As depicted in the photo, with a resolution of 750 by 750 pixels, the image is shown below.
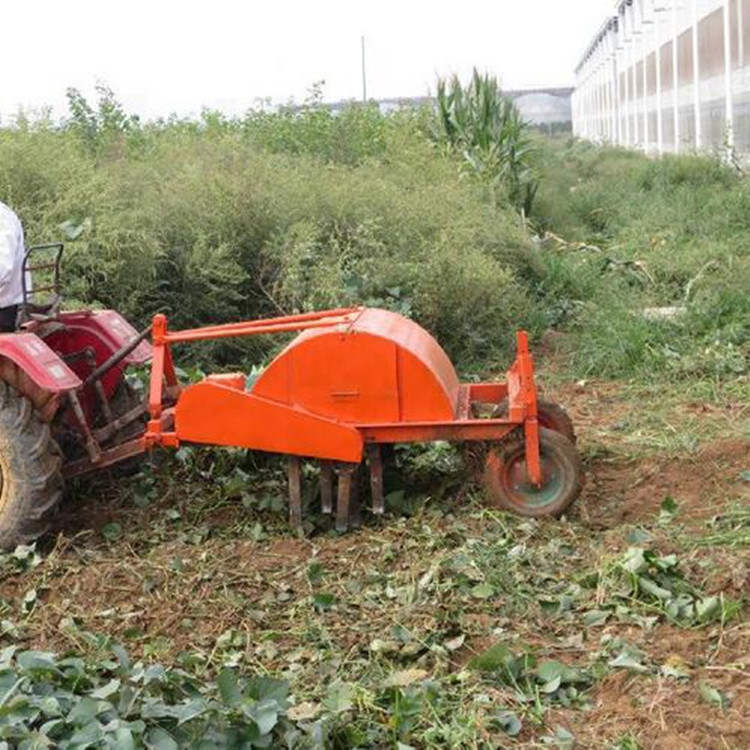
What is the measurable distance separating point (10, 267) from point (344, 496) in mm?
1746

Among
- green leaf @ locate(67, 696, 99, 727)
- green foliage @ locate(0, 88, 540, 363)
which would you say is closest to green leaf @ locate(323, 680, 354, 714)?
green leaf @ locate(67, 696, 99, 727)

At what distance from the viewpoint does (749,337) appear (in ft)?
30.4

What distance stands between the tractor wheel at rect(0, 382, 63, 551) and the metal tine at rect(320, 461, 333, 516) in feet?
3.73

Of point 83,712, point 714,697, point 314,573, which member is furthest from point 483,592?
point 83,712

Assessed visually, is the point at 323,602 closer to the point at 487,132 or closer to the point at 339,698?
the point at 339,698

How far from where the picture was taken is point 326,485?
19.0ft

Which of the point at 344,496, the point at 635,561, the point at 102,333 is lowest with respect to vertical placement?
the point at 635,561

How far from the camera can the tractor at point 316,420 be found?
5.62 meters

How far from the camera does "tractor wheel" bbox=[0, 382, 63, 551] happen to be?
5.61 m

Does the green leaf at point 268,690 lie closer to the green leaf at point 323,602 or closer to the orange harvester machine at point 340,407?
the green leaf at point 323,602

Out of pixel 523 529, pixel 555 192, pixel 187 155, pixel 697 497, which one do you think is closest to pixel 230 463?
pixel 523 529

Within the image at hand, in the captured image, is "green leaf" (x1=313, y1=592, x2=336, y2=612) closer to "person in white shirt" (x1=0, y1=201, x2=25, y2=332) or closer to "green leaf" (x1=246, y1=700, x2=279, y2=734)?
"green leaf" (x1=246, y1=700, x2=279, y2=734)

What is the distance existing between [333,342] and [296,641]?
59.7 inches

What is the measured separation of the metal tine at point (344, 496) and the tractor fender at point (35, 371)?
119 centimetres
